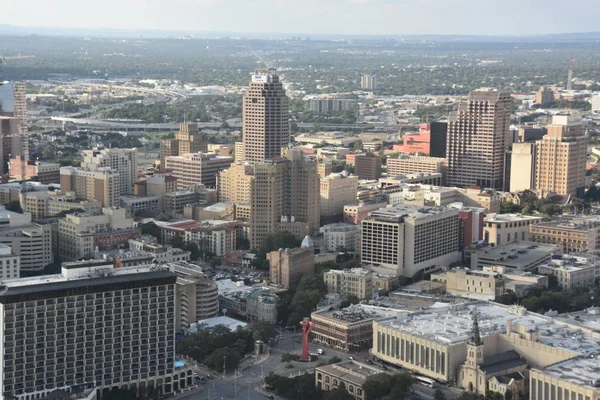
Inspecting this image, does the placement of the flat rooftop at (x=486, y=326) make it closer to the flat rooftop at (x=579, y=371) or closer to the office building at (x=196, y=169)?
the flat rooftop at (x=579, y=371)

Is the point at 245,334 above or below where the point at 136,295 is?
below

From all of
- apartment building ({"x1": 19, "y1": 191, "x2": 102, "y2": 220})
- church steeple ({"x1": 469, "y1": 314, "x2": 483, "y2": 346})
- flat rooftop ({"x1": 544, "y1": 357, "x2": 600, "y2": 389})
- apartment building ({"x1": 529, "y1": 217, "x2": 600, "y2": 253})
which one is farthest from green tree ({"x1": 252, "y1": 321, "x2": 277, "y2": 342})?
apartment building ({"x1": 19, "y1": 191, "x2": 102, "y2": 220})

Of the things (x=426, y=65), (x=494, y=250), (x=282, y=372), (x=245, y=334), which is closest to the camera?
(x=282, y=372)

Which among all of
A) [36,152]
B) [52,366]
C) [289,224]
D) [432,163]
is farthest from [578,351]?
[36,152]

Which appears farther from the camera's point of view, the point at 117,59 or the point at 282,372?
the point at 117,59

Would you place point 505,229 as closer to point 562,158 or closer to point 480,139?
point 562,158

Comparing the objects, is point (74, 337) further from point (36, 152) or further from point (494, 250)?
point (36, 152)

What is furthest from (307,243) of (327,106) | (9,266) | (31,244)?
(327,106)
